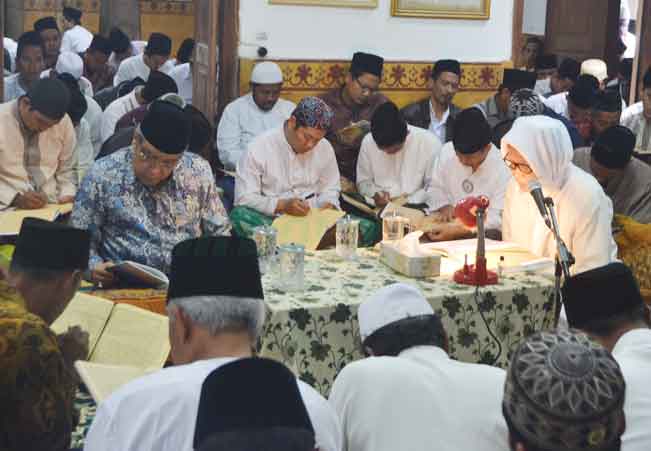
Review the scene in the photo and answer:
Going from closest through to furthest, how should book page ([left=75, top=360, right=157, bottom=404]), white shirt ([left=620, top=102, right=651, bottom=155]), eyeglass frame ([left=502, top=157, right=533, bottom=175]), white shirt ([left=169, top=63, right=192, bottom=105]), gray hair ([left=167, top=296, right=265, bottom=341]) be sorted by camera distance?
gray hair ([left=167, top=296, right=265, bottom=341]), book page ([left=75, top=360, right=157, bottom=404]), eyeglass frame ([left=502, top=157, right=533, bottom=175]), white shirt ([left=620, top=102, right=651, bottom=155]), white shirt ([left=169, top=63, right=192, bottom=105])

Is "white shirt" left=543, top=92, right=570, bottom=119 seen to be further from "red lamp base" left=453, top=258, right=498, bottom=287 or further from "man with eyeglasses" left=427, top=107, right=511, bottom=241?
"red lamp base" left=453, top=258, right=498, bottom=287

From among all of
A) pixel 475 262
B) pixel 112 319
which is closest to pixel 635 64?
pixel 475 262

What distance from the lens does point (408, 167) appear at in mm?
7012

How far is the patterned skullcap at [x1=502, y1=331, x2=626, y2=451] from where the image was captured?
192 centimetres

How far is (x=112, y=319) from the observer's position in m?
3.74

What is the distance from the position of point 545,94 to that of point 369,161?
401cm

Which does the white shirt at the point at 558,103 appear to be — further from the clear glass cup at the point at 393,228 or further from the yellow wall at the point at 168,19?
the yellow wall at the point at 168,19

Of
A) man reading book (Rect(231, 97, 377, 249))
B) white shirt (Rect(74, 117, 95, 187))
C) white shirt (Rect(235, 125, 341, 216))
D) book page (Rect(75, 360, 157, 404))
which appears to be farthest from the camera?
white shirt (Rect(74, 117, 95, 187))

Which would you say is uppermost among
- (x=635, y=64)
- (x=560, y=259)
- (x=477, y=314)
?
(x=635, y=64)

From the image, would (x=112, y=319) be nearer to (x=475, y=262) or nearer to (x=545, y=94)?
(x=475, y=262)

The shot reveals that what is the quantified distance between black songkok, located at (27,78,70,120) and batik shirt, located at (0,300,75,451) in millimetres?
3627

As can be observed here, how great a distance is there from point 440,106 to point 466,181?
1.93m

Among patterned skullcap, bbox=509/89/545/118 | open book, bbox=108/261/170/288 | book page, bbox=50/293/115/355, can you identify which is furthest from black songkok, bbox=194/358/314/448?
patterned skullcap, bbox=509/89/545/118

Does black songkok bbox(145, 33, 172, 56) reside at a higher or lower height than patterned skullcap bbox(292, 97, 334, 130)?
higher
